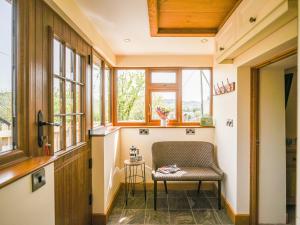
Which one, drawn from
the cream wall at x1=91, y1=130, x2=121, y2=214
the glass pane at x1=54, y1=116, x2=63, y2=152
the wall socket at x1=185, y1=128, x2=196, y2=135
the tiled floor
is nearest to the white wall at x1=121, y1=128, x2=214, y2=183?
the wall socket at x1=185, y1=128, x2=196, y2=135

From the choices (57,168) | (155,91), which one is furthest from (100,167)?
(155,91)

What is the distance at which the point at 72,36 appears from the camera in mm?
1979

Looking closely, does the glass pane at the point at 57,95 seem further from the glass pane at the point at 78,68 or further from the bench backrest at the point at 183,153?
the bench backrest at the point at 183,153

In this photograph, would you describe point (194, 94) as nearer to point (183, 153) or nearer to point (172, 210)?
point (183, 153)

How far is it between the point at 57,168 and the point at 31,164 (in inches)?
20.8

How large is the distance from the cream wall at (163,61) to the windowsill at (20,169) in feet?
8.76

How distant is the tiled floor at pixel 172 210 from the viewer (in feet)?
8.57

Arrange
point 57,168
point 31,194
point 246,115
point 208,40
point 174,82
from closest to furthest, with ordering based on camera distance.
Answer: point 31,194, point 57,168, point 246,115, point 208,40, point 174,82

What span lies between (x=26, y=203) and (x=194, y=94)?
10.4 feet

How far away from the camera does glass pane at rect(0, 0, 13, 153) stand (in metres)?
1.14

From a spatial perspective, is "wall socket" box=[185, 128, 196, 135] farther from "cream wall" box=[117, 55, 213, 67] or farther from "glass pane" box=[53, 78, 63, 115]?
"glass pane" box=[53, 78, 63, 115]

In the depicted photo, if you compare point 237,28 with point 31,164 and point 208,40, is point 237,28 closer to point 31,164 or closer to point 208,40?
point 208,40

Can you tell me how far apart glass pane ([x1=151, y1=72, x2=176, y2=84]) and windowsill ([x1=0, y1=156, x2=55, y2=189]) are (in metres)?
2.72

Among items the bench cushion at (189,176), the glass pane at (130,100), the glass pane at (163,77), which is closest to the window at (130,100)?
the glass pane at (130,100)
